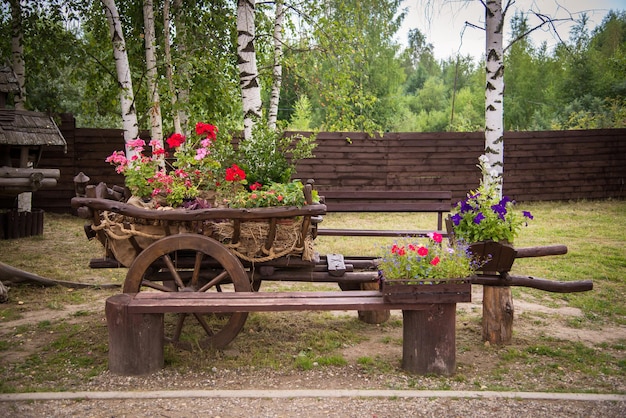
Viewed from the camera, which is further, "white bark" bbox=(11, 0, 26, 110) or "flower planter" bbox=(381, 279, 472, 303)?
"white bark" bbox=(11, 0, 26, 110)

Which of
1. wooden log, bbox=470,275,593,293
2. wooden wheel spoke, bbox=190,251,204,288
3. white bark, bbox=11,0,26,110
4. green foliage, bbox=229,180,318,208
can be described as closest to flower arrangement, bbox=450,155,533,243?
wooden log, bbox=470,275,593,293

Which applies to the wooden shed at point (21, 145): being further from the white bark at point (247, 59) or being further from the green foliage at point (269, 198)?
the green foliage at point (269, 198)

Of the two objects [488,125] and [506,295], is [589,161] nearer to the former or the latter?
[488,125]

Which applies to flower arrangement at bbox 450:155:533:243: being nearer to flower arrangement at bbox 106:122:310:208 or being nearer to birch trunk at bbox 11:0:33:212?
flower arrangement at bbox 106:122:310:208

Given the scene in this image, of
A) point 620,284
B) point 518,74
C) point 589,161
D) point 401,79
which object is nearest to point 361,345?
point 620,284

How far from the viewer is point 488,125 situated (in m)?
8.10

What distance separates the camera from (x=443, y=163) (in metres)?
15.3

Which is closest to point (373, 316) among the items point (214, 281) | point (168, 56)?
point (214, 281)

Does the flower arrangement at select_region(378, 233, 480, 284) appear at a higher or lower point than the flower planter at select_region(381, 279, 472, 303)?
higher

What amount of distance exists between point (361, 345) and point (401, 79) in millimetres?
30449

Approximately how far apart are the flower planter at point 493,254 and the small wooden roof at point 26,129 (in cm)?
727

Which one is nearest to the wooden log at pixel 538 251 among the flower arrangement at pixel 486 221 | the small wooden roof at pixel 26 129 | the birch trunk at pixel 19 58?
the flower arrangement at pixel 486 221

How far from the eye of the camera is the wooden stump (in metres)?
5.12

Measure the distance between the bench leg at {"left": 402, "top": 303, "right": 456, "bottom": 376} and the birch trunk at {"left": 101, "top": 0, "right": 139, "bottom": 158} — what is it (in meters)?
6.44
